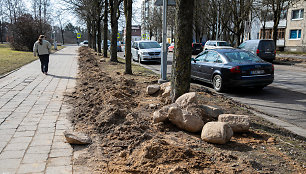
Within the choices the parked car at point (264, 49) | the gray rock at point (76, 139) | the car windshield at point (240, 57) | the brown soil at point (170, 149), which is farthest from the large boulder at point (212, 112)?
the parked car at point (264, 49)

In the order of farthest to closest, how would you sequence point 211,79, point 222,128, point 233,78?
point 211,79
point 233,78
point 222,128

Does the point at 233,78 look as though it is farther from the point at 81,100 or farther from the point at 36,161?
the point at 36,161

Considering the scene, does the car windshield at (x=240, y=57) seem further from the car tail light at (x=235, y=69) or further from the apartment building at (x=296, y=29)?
the apartment building at (x=296, y=29)

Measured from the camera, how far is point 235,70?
895 cm

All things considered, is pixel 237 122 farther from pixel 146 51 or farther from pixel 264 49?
pixel 264 49

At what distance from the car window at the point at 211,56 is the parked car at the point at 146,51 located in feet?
35.8

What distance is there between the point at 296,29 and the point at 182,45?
4461 centimetres

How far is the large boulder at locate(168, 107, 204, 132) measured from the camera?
451cm

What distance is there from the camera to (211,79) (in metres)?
10.1

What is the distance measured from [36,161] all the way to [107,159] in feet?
3.13

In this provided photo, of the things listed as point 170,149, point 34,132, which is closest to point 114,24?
point 34,132

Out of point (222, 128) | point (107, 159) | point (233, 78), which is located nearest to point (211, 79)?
point (233, 78)

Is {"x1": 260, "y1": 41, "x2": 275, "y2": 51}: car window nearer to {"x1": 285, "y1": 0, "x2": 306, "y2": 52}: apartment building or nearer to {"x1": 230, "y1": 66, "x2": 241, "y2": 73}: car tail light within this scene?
{"x1": 230, "y1": 66, "x2": 241, "y2": 73}: car tail light

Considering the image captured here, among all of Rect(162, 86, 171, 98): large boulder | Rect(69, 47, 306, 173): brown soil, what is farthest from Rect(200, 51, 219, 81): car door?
Rect(69, 47, 306, 173): brown soil
